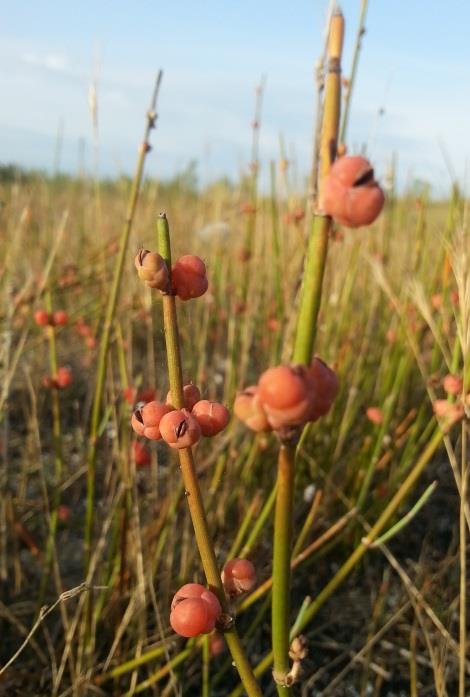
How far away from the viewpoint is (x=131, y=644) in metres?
1.15

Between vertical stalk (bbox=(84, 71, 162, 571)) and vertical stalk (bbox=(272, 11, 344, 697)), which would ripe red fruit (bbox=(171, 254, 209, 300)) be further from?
vertical stalk (bbox=(84, 71, 162, 571))

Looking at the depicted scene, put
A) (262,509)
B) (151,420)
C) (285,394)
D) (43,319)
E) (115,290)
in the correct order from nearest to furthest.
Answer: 1. (285,394)
2. (151,420)
3. (115,290)
4. (43,319)
5. (262,509)

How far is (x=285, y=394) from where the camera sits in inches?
11.9

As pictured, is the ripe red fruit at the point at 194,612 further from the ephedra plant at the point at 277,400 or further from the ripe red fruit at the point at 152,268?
the ripe red fruit at the point at 152,268

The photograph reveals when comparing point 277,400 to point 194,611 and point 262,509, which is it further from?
point 262,509

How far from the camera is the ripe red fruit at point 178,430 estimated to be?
0.39 meters

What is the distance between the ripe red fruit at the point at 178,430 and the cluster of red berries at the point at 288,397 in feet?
0.21

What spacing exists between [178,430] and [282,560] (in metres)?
0.09

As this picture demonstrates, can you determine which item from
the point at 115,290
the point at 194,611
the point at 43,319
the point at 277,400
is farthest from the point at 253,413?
the point at 43,319

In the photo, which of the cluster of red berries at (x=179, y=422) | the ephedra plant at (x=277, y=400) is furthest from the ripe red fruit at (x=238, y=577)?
the cluster of red berries at (x=179, y=422)

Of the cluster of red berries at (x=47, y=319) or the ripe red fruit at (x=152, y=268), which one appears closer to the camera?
the ripe red fruit at (x=152, y=268)

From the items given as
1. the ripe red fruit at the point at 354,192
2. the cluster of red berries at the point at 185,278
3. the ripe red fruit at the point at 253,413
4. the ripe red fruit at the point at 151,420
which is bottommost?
the ripe red fruit at the point at 151,420

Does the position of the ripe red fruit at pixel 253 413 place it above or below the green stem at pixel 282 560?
above

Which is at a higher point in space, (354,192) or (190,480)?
(354,192)
